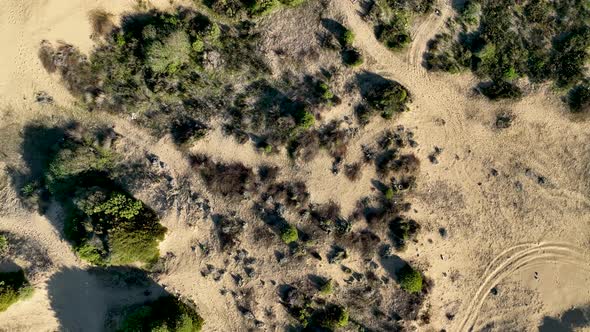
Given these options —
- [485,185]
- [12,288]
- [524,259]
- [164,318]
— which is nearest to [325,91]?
[485,185]

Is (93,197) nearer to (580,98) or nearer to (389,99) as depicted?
(389,99)

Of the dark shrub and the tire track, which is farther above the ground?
the dark shrub

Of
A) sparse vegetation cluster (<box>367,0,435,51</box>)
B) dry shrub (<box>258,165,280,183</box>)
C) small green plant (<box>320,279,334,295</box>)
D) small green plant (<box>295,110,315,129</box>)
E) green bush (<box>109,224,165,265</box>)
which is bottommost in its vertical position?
small green plant (<box>320,279,334,295</box>)

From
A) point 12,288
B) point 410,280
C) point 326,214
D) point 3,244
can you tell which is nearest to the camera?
point 410,280

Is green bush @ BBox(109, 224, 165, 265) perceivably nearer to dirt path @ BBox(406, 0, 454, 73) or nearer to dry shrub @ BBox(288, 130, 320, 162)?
dry shrub @ BBox(288, 130, 320, 162)

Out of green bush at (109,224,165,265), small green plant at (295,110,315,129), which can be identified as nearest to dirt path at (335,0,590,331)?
small green plant at (295,110,315,129)
